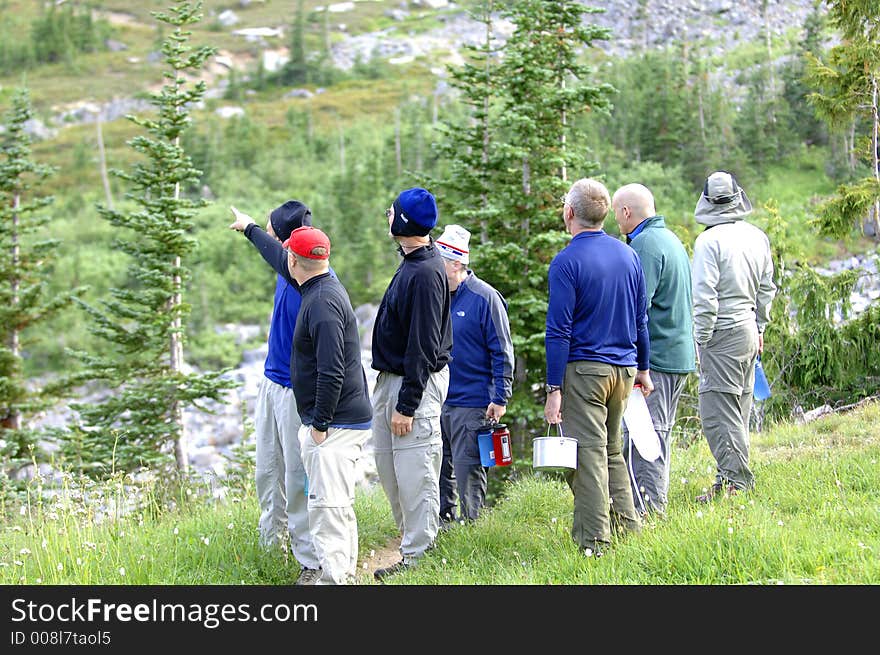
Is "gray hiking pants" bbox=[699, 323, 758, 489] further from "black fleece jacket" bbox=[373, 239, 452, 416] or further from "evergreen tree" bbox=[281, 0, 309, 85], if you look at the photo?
"evergreen tree" bbox=[281, 0, 309, 85]

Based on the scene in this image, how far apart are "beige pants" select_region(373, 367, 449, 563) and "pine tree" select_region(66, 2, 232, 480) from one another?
10.4 m

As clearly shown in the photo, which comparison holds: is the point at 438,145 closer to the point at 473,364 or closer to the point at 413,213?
the point at 473,364

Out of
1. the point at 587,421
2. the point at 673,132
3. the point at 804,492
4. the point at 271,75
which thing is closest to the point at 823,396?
the point at 804,492

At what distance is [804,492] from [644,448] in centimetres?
133

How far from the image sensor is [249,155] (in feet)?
223

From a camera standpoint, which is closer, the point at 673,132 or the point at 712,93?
the point at 673,132

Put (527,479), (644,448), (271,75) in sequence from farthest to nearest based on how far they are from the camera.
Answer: (271,75) → (527,479) → (644,448)

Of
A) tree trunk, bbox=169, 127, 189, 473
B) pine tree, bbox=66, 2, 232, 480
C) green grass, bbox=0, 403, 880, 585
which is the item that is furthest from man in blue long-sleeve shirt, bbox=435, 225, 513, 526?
tree trunk, bbox=169, 127, 189, 473

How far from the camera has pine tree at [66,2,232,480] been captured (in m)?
15.6

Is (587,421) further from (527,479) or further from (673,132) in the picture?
(673,132)

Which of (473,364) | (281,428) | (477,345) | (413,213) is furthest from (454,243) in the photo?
(281,428)

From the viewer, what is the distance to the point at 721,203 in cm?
630

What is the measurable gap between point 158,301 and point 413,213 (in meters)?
11.6

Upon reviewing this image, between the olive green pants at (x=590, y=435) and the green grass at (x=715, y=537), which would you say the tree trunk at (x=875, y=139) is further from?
the olive green pants at (x=590, y=435)
